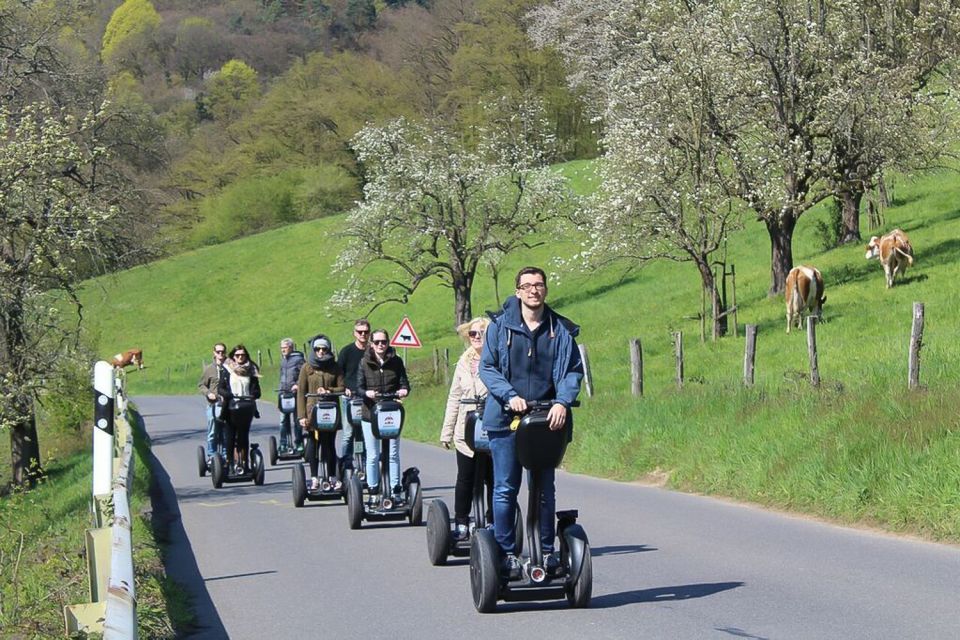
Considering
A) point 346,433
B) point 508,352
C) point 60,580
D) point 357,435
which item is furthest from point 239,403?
point 508,352

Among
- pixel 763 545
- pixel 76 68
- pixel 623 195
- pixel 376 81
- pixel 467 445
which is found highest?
pixel 376 81

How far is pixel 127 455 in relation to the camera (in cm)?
837

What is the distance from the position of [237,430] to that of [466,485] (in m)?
10.4

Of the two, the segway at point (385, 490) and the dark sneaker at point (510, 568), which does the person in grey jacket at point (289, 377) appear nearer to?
the segway at point (385, 490)

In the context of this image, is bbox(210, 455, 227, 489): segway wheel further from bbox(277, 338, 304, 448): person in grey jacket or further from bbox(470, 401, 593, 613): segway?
bbox(470, 401, 593, 613): segway

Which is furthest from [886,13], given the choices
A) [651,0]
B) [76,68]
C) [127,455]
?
[127,455]

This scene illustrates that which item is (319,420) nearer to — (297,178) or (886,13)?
(886,13)

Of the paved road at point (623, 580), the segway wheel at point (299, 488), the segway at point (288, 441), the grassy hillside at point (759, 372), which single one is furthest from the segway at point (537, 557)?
the segway at point (288, 441)

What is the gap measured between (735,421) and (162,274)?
2945 inches

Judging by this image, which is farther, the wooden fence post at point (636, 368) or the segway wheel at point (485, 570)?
the wooden fence post at point (636, 368)

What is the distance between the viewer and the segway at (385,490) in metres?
13.4

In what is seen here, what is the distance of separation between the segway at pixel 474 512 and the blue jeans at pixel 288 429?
1258cm

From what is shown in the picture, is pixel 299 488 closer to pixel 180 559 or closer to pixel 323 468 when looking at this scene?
pixel 323 468

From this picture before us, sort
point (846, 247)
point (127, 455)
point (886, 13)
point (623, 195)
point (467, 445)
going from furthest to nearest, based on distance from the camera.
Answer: point (846, 247)
point (886, 13)
point (623, 195)
point (467, 445)
point (127, 455)
